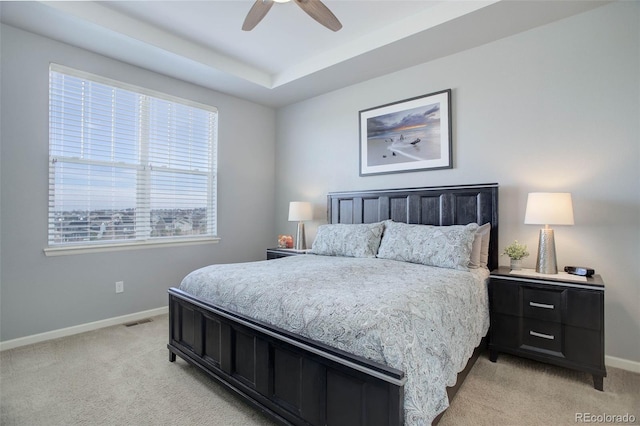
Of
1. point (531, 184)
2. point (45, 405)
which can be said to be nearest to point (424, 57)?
point (531, 184)

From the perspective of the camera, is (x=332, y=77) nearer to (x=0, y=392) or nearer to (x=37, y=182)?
(x=37, y=182)

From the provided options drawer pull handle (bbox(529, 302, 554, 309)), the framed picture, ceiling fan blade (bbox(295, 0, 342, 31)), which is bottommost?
drawer pull handle (bbox(529, 302, 554, 309))

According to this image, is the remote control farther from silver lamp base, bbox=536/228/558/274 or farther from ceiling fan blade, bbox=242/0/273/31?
ceiling fan blade, bbox=242/0/273/31

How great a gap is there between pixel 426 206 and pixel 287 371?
231 cm

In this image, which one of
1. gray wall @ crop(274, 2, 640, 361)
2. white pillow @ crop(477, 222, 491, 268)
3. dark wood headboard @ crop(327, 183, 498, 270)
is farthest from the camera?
dark wood headboard @ crop(327, 183, 498, 270)

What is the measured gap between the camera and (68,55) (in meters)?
3.17

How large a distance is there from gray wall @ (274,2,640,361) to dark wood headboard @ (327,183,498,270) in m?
0.17

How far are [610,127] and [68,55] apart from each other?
4.96 m

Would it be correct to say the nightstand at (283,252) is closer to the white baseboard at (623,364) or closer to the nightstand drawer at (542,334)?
the nightstand drawer at (542,334)

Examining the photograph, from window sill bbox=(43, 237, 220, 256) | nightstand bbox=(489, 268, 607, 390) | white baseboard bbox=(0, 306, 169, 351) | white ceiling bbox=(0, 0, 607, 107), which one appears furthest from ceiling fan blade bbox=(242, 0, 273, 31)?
white baseboard bbox=(0, 306, 169, 351)

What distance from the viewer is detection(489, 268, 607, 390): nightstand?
224 cm

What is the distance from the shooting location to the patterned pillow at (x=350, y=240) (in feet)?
10.8

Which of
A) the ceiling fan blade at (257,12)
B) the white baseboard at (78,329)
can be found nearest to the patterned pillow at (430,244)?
the ceiling fan blade at (257,12)

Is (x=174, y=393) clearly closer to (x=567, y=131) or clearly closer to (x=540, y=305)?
(x=540, y=305)
